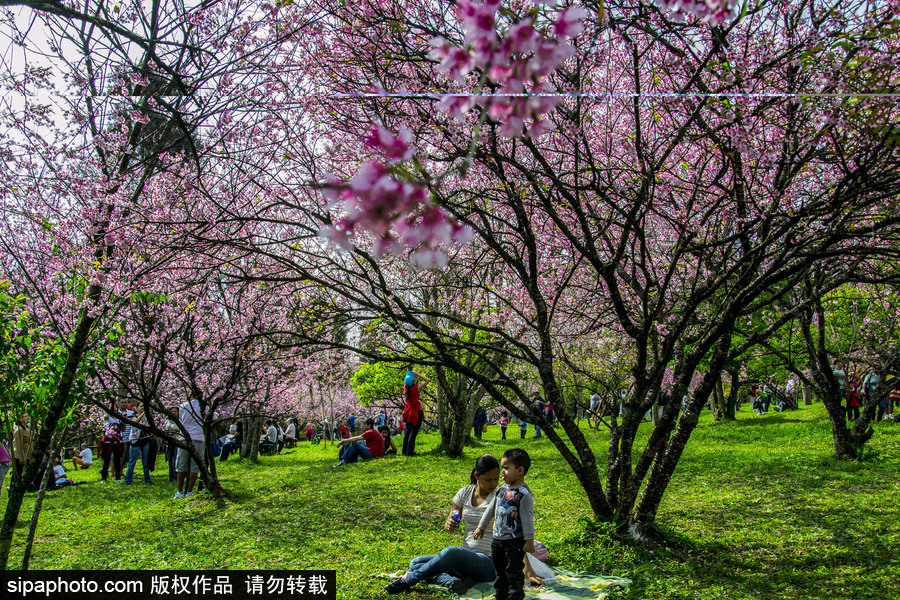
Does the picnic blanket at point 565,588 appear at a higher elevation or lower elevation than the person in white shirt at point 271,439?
higher

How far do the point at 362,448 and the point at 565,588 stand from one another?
32.0ft

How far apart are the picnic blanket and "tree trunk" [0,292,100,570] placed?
313 centimetres

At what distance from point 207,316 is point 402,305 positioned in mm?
8119

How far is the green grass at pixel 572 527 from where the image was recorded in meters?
4.59

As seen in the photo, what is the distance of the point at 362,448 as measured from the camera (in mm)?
13523

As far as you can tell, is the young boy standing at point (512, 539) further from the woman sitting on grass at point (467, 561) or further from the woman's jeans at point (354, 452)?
the woman's jeans at point (354, 452)

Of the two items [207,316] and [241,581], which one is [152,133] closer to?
[241,581]

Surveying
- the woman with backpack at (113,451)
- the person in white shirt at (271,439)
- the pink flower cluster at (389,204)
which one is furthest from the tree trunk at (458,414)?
the person in white shirt at (271,439)

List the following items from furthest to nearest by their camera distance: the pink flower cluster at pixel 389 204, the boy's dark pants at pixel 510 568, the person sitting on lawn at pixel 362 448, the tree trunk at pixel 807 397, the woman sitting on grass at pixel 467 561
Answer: the tree trunk at pixel 807 397 → the person sitting on lawn at pixel 362 448 → the woman sitting on grass at pixel 467 561 → the boy's dark pants at pixel 510 568 → the pink flower cluster at pixel 389 204

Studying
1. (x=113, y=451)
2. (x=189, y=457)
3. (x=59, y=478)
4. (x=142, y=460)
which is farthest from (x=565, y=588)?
(x=59, y=478)

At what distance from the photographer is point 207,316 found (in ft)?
38.2

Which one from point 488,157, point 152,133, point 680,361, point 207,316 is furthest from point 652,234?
point 207,316

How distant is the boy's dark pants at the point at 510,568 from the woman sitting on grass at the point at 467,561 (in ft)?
0.93

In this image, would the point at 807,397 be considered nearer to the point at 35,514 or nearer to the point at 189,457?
Result: the point at 189,457
